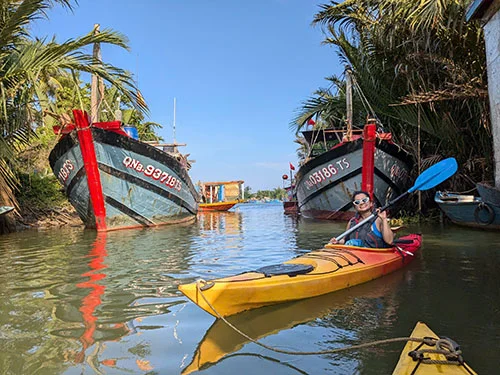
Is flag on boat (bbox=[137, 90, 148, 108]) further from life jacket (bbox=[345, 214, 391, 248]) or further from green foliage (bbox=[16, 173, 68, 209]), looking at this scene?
green foliage (bbox=[16, 173, 68, 209])

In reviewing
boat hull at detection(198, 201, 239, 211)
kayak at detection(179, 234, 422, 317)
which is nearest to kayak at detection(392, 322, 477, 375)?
kayak at detection(179, 234, 422, 317)

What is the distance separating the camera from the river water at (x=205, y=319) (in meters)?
2.88

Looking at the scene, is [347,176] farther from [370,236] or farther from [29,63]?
[29,63]

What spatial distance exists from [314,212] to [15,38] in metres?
10.4

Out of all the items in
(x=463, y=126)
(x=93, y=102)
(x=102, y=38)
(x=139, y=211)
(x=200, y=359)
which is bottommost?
(x=200, y=359)

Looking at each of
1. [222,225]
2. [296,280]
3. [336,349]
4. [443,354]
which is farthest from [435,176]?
[222,225]

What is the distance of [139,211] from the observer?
1241 cm

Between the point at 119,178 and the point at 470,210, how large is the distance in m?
9.12

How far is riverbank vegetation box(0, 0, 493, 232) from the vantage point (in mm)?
9133

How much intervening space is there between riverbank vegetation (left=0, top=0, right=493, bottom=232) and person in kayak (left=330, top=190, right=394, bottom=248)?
536 centimetres

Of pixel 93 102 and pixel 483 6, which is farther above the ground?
pixel 483 6

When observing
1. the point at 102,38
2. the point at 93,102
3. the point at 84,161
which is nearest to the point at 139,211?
the point at 84,161

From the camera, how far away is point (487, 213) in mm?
9164

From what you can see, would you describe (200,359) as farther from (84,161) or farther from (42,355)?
(84,161)
